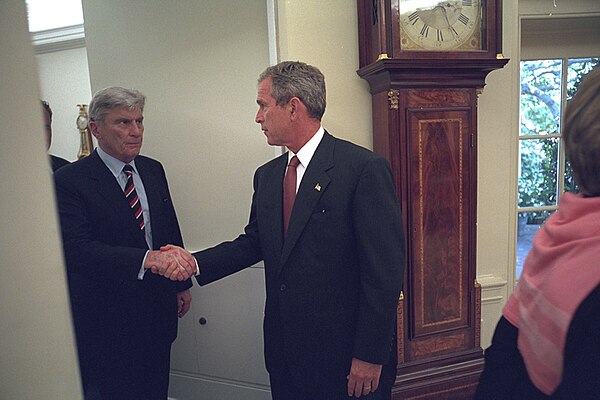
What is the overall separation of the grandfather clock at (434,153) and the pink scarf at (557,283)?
3.39ft

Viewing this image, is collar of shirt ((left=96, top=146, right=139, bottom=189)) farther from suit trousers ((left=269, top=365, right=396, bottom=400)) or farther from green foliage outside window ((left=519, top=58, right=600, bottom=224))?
green foliage outside window ((left=519, top=58, right=600, bottom=224))

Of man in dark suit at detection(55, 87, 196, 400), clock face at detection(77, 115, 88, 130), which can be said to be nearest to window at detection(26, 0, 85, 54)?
clock face at detection(77, 115, 88, 130)

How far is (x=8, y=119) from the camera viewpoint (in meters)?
0.26

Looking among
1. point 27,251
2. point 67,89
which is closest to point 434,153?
point 27,251

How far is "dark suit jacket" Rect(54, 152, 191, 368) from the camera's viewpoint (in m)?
1.52

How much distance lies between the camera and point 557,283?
627mm

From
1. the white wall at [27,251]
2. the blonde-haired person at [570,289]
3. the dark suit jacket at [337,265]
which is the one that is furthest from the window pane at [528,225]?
the white wall at [27,251]

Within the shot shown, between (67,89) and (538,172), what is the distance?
2.86 metres

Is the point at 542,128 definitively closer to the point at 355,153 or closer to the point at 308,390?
the point at 355,153

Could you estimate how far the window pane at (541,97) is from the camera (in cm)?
236

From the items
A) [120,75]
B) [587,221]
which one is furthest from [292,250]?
[120,75]

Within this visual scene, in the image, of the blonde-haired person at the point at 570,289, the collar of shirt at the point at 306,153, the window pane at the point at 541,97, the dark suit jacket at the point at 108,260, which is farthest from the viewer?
the window pane at the point at 541,97

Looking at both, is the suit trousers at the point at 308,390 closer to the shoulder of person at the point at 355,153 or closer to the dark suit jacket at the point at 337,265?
the dark suit jacket at the point at 337,265

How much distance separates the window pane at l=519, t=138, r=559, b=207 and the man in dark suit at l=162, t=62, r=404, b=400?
4.84 feet
